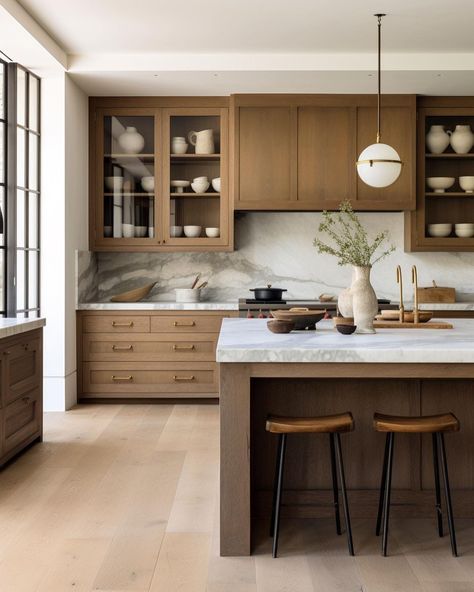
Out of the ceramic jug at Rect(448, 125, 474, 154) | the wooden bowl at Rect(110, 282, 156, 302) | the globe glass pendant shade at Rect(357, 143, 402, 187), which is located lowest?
the wooden bowl at Rect(110, 282, 156, 302)

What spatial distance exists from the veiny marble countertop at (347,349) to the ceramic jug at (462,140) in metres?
3.35

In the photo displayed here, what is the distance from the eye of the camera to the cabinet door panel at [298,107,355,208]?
6.17 m

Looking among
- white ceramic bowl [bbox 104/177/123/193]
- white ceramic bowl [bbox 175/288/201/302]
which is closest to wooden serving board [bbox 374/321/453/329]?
white ceramic bowl [bbox 175/288/201/302]

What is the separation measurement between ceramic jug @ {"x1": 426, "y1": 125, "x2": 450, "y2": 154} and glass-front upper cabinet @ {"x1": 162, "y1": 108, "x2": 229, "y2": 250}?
5.72ft

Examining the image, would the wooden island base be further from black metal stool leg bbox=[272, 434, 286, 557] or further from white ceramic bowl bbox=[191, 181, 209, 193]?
white ceramic bowl bbox=[191, 181, 209, 193]

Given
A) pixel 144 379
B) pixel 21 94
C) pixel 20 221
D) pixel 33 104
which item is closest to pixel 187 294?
pixel 144 379

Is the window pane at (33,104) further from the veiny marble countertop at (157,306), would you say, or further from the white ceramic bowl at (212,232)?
the white ceramic bowl at (212,232)

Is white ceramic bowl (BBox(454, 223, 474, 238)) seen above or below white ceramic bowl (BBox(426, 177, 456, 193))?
below

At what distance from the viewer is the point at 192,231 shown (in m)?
6.32

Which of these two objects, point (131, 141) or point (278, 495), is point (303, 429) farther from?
point (131, 141)

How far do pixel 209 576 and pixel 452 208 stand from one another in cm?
450

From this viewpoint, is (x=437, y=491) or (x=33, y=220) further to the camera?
(x=33, y=220)

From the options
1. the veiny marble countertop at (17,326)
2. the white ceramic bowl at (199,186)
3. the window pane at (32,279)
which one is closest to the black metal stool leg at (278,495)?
the veiny marble countertop at (17,326)

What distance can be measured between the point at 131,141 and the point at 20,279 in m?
1.63
